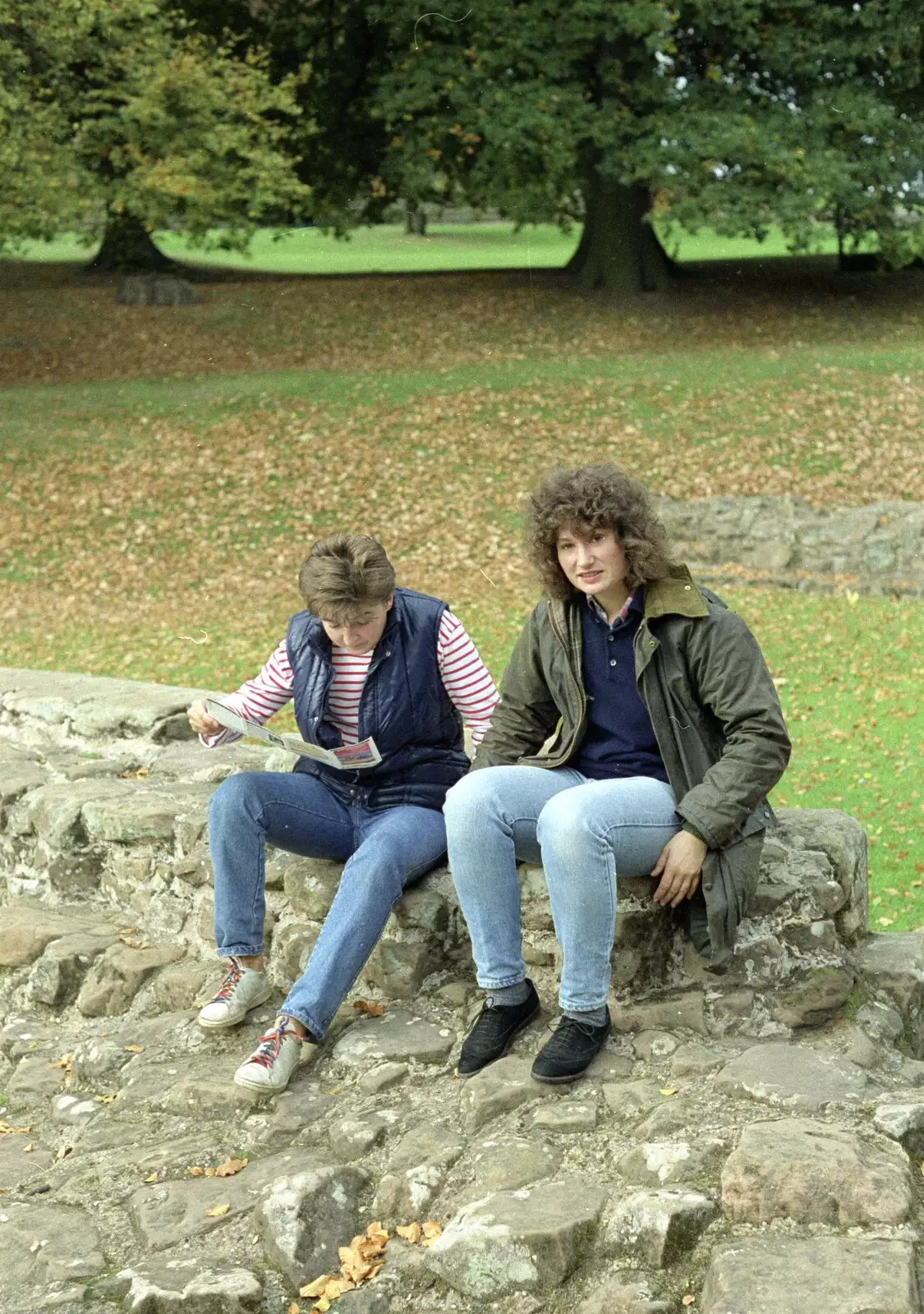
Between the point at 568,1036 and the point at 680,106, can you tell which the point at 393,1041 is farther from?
the point at 680,106

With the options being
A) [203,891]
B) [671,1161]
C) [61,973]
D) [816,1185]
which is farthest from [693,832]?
[61,973]

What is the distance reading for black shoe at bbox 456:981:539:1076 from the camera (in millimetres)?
4008

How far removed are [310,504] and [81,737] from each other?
8.04 meters

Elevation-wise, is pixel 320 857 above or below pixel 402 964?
above

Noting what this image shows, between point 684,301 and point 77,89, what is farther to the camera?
point 684,301

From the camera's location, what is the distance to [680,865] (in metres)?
3.90

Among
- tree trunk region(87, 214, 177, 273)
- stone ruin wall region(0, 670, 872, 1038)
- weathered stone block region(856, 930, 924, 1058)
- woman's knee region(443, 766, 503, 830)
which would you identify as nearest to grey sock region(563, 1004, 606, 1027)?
stone ruin wall region(0, 670, 872, 1038)

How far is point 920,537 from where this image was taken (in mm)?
13562

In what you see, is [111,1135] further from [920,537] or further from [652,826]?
[920,537]

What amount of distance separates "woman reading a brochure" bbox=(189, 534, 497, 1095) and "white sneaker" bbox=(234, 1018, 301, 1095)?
0.07m

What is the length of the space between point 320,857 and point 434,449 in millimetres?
11378

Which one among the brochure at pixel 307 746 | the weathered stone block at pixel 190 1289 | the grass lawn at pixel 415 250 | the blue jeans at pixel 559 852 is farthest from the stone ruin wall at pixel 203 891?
the grass lawn at pixel 415 250

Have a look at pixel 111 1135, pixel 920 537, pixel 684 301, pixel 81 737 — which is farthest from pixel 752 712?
pixel 684 301

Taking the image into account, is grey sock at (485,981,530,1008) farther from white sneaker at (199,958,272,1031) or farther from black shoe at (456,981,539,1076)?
white sneaker at (199,958,272,1031)
